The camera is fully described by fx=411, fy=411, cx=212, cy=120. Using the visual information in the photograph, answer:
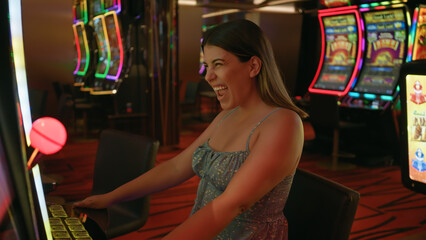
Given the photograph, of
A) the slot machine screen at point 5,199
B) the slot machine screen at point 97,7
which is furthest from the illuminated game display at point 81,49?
the slot machine screen at point 5,199

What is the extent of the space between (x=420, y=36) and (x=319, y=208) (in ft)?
11.3

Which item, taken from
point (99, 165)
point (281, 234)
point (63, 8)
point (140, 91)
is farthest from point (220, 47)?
point (140, 91)

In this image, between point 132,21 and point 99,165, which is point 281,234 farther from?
point 132,21

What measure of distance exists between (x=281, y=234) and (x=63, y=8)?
5.16 ft

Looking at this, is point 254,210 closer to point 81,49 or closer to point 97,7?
point 97,7

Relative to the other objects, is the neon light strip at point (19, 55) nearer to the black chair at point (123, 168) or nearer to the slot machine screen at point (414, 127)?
the slot machine screen at point (414, 127)

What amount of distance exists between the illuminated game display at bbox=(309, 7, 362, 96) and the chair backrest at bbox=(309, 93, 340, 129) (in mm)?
663

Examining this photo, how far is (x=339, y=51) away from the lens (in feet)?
16.0

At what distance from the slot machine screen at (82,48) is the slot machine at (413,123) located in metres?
6.20

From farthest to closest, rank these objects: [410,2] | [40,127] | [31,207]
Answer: [410,2]
[40,127]
[31,207]

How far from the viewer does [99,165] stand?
1945 millimetres

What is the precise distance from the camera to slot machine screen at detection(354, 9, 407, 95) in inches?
163

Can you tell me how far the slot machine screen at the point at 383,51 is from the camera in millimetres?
4137

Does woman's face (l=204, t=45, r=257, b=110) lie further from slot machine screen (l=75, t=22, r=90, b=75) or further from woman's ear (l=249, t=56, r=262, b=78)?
slot machine screen (l=75, t=22, r=90, b=75)
